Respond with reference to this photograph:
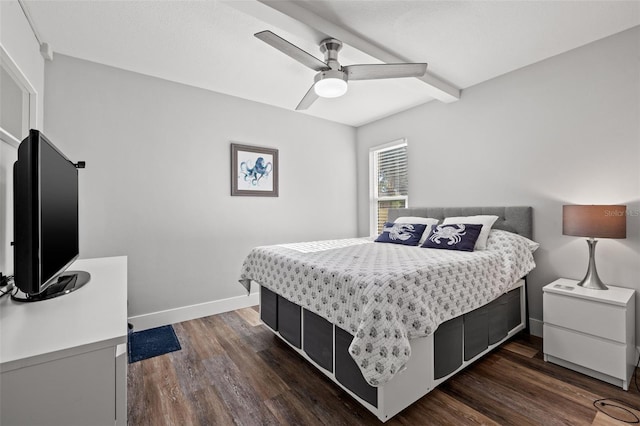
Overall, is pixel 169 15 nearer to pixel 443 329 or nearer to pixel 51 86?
pixel 51 86

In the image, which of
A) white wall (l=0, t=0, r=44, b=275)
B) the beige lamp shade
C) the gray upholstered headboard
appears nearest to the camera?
white wall (l=0, t=0, r=44, b=275)

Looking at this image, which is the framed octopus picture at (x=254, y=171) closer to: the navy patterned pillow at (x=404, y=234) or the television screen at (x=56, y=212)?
the navy patterned pillow at (x=404, y=234)

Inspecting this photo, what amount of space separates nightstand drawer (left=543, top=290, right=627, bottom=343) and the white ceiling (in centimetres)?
212

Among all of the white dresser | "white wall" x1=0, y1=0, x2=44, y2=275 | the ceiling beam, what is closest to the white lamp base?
the ceiling beam

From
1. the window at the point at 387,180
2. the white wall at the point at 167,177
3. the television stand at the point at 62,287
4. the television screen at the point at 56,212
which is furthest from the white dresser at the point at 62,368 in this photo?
the window at the point at 387,180

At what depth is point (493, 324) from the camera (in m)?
2.33

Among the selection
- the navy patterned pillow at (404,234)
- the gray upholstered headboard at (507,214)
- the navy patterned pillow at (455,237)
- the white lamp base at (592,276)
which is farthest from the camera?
the navy patterned pillow at (404,234)

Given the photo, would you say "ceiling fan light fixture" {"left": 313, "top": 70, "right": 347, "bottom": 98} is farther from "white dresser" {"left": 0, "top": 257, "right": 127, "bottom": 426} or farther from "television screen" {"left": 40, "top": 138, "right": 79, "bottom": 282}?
"white dresser" {"left": 0, "top": 257, "right": 127, "bottom": 426}

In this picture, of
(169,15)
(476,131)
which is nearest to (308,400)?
(169,15)

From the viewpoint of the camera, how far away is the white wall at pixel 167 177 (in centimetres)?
265

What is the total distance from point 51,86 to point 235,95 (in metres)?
1.69

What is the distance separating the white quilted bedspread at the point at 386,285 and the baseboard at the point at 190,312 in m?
0.90

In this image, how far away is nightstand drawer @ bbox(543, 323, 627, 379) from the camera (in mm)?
1933

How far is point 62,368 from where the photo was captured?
80 cm
